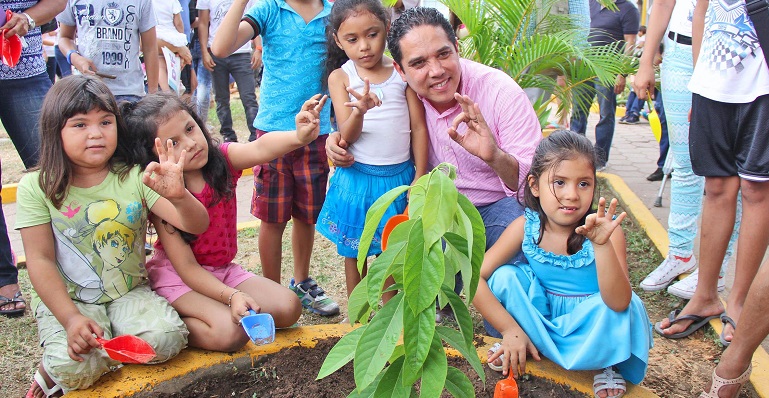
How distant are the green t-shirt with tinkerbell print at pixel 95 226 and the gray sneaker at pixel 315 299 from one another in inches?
40.2

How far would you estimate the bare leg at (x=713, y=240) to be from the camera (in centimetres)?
284

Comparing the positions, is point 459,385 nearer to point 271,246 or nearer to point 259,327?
point 259,327

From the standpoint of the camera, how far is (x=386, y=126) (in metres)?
2.92

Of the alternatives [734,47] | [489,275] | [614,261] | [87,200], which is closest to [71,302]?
[87,200]

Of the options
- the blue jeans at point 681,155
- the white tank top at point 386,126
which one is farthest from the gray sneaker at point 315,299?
the blue jeans at point 681,155

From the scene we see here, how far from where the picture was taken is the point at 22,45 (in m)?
3.33

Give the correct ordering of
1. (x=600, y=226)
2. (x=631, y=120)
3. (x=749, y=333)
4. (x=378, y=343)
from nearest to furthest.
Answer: (x=378, y=343) < (x=600, y=226) < (x=749, y=333) < (x=631, y=120)

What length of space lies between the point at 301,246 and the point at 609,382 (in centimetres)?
174

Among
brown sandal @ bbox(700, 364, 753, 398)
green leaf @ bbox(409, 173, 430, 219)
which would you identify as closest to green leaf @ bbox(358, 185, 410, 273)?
green leaf @ bbox(409, 173, 430, 219)

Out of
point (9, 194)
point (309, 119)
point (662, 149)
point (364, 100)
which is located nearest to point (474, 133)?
point (364, 100)

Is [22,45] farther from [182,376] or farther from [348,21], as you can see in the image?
[182,376]

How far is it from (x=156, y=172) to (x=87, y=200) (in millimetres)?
457

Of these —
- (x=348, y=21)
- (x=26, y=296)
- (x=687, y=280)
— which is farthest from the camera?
(x=26, y=296)

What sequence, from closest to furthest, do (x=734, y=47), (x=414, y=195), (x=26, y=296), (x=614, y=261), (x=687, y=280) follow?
(x=414, y=195) → (x=614, y=261) → (x=734, y=47) → (x=687, y=280) → (x=26, y=296)
